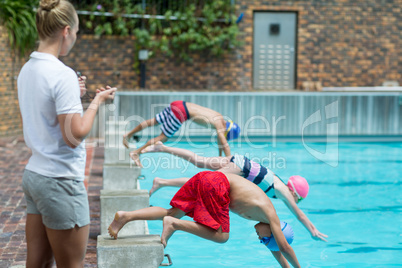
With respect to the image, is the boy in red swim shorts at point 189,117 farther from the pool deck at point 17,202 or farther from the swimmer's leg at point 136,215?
the swimmer's leg at point 136,215

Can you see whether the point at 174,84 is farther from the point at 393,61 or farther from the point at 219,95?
the point at 393,61

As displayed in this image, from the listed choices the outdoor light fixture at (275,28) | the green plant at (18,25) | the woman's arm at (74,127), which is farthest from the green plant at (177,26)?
the woman's arm at (74,127)

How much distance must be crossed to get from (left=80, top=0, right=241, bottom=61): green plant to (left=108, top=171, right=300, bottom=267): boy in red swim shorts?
11006 millimetres

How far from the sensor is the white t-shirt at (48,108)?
2090mm

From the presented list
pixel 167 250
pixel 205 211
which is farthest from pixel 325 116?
pixel 205 211

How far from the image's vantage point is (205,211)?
12.6 ft

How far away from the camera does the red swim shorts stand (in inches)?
150

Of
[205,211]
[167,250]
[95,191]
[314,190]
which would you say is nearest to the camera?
[205,211]

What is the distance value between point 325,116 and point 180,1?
5667 millimetres

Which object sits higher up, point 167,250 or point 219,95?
point 219,95

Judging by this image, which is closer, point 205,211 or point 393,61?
point 205,211

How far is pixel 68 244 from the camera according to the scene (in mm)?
2203

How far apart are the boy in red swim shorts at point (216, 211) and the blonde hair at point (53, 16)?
177 centimetres

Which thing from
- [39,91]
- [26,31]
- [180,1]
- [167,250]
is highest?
[180,1]
